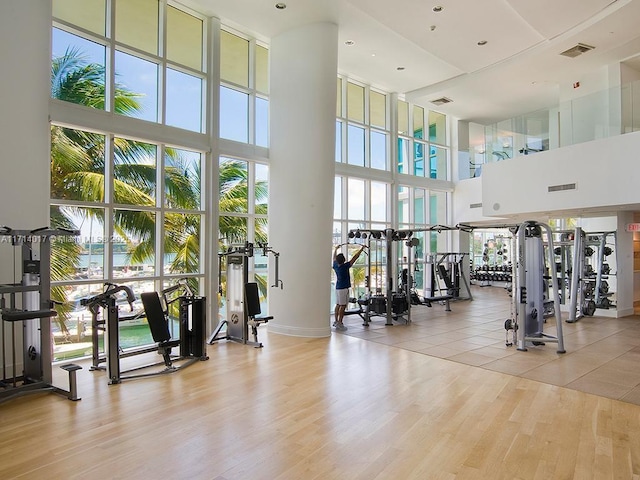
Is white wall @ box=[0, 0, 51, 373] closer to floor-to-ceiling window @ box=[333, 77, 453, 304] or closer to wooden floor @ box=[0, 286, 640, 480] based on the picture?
wooden floor @ box=[0, 286, 640, 480]

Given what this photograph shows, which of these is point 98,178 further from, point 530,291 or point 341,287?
point 530,291

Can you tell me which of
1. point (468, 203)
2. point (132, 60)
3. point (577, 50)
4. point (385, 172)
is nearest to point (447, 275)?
point (468, 203)

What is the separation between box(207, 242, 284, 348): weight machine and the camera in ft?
22.1

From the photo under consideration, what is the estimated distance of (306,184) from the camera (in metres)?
7.45

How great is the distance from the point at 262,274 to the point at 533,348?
4791 mm

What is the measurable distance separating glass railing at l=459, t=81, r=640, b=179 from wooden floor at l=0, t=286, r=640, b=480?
602 centimetres

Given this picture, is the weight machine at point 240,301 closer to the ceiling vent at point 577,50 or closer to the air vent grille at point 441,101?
the ceiling vent at point 577,50

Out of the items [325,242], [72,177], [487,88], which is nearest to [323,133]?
[325,242]

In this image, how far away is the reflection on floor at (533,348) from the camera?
5.01 meters

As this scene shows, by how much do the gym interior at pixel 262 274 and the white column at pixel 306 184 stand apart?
0.04 m

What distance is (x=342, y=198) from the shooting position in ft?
34.1

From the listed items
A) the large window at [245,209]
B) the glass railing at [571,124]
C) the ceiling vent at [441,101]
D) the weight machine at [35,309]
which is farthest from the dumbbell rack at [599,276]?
the weight machine at [35,309]

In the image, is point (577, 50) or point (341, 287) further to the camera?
point (577, 50)

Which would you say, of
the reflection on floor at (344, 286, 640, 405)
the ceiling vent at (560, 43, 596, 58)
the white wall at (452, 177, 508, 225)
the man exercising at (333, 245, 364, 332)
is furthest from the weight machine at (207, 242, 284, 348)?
the white wall at (452, 177, 508, 225)
